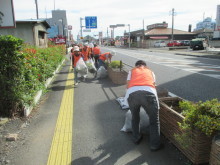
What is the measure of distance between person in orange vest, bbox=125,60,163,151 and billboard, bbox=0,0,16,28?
3.91 metres

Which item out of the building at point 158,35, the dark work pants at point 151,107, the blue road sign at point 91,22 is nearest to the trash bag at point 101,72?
the dark work pants at point 151,107

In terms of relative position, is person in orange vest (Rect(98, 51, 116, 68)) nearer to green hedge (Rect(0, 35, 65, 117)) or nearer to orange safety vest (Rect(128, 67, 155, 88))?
green hedge (Rect(0, 35, 65, 117))

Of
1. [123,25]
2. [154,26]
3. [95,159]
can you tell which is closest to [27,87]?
[95,159]

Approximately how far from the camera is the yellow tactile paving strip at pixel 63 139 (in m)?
3.37

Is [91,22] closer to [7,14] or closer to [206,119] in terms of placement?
[7,14]

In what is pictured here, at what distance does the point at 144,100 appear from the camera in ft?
11.2

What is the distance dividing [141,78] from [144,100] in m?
0.41

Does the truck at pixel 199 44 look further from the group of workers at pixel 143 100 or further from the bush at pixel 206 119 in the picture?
the bush at pixel 206 119

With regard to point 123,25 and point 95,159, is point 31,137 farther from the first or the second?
point 123,25

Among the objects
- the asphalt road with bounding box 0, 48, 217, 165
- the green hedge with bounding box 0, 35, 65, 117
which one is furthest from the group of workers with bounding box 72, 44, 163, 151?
the green hedge with bounding box 0, 35, 65, 117

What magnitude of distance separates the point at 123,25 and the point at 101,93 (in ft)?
173

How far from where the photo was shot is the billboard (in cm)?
546

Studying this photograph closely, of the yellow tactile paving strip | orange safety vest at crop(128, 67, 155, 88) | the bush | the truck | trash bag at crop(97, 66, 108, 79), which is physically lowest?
the yellow tactile paving strip

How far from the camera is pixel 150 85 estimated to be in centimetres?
353
